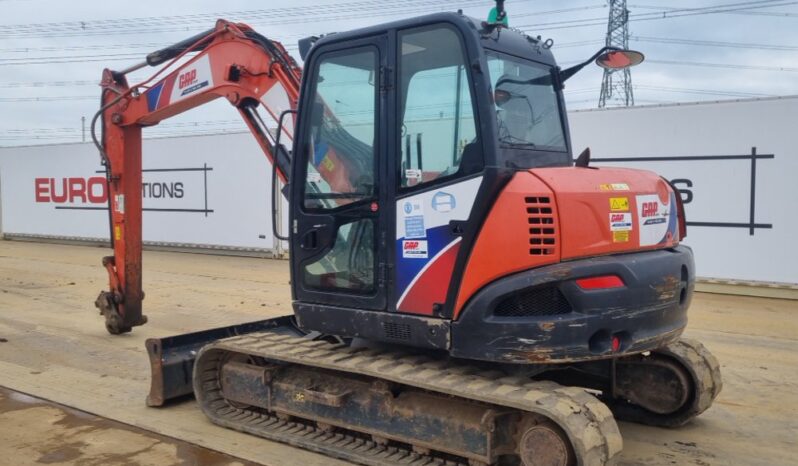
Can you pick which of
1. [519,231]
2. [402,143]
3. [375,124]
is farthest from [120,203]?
[519,231]

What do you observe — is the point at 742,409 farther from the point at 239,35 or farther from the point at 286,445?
the point at 239,35

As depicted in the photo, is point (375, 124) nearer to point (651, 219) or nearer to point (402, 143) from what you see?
point (402, 143)

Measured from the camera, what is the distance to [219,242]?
16812mm

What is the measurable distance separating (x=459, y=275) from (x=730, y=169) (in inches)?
328

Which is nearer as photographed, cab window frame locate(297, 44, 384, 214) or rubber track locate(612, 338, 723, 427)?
cab window frame locate(297, 44, 384, 214)

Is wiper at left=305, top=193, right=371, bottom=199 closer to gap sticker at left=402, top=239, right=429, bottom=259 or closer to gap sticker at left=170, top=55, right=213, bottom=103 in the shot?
gap sticker at left=402, top=239, right=429, bottom=259

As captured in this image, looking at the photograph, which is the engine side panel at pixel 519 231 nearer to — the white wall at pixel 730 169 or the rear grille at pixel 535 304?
the rear grille at pixel 535 304

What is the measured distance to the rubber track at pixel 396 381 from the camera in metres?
3.56

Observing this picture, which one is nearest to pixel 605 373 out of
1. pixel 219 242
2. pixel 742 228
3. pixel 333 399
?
pixel 333 399

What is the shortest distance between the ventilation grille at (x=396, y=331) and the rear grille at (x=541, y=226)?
0.91 m

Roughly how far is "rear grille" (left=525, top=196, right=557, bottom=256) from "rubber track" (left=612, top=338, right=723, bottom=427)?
5.58 feet

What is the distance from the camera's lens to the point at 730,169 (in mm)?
10766

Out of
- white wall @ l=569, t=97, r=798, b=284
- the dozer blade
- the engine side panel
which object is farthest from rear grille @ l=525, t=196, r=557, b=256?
white wall @ l=569, t=97, r=798, b=284

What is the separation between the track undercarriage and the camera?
3.69 metres
